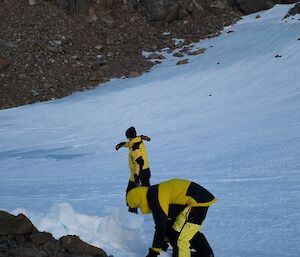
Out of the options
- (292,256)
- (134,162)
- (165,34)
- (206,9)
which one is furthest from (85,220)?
(206,9)

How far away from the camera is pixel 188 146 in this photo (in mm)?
12461

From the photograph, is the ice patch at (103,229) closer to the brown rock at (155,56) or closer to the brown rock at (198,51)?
the brown rock at (198,51)

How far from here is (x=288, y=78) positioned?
17.6 m

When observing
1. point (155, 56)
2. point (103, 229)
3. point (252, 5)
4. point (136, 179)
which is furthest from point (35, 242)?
point (252, 5)

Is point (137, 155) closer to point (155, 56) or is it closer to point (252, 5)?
point (155, 56)

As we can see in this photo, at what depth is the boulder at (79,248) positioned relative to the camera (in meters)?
4.33

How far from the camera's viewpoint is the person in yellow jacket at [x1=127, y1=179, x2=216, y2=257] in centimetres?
420

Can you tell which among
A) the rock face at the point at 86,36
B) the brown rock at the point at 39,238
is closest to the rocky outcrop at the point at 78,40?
the rock face at the point at 86,36

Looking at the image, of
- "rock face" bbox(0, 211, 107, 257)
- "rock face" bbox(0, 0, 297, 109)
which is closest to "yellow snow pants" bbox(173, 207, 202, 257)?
"rock face" bbox(0, 211, 107, 257)

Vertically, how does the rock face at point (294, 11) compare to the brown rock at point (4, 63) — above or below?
above

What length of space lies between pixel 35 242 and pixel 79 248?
433 millimetres

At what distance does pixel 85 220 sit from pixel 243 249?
2.02m

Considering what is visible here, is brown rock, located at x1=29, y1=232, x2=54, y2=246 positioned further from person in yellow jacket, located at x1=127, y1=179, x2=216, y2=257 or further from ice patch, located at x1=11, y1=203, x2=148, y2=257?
person in yellow jacket, located at x1=127, y1=179, x2=216, y2=257

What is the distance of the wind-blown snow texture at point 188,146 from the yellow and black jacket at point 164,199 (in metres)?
0.82
